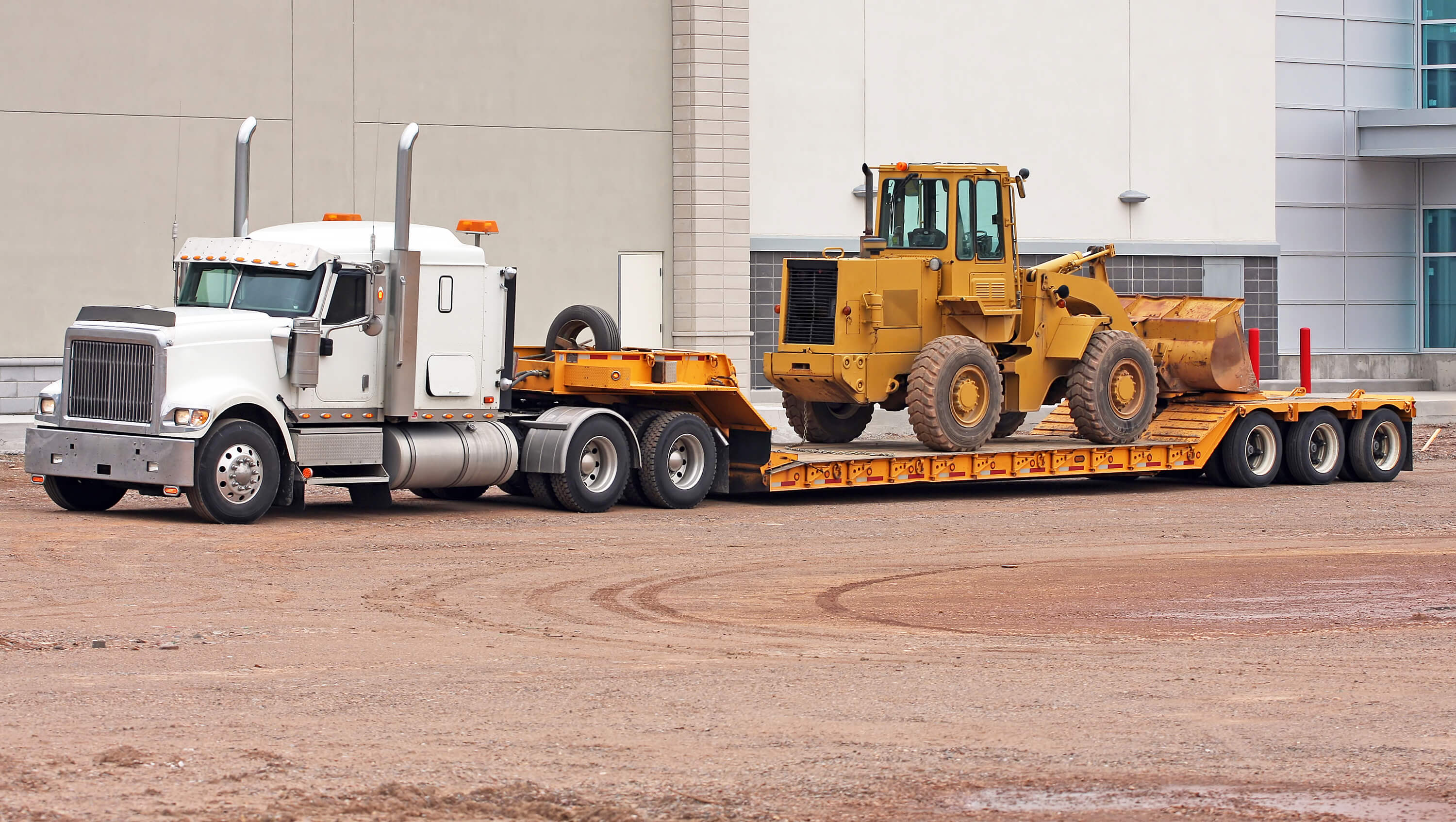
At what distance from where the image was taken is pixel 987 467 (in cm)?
1983

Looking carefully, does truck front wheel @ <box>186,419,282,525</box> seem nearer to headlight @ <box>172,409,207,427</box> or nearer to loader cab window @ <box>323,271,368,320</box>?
headlight @ <box>172,409,207,427</box>

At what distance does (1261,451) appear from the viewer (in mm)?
22359

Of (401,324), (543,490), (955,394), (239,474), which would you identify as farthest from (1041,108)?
(239,474)

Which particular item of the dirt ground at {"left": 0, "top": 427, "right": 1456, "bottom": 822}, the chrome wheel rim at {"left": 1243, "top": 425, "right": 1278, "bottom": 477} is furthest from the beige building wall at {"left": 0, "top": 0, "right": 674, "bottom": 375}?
the chrome wheel rim at {"left": 1243, "top": 425, "right": 1278, "bottom": 477}

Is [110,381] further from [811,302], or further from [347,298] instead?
[811,302]

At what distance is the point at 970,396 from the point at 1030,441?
7.22ft

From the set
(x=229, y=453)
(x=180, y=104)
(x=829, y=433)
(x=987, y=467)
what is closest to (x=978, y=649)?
(x=229, y=453)

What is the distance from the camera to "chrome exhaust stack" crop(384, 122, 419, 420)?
16.9 m

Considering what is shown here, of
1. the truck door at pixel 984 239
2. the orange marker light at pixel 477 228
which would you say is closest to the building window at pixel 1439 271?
the truck door at pixel 984 239

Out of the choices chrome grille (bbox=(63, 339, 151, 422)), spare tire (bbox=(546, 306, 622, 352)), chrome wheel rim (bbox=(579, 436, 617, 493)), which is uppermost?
spare tire (bbox=(546, 306, 622, 352))

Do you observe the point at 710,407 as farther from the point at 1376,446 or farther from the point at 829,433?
the point at 1376,446

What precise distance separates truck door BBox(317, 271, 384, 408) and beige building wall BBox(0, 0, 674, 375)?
7.84 meters

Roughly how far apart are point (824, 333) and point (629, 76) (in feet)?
34.2

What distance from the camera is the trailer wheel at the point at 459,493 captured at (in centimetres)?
1931
